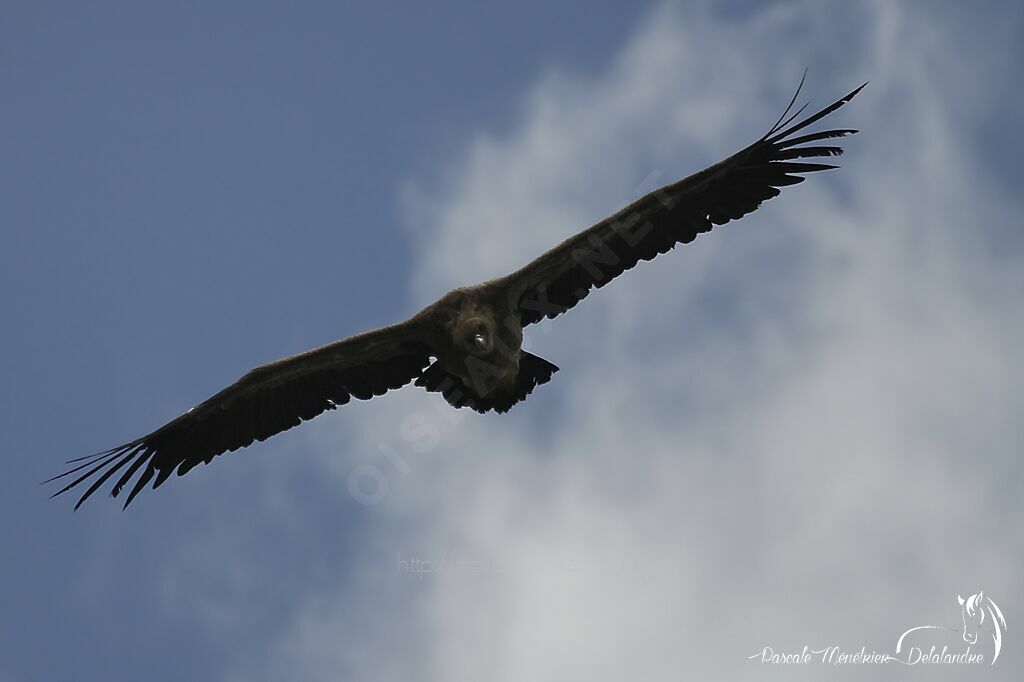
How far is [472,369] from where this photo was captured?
11.2 m

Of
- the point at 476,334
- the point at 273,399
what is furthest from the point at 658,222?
the point at 273,399

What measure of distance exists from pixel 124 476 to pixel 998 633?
7937 mm

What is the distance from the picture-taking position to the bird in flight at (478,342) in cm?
1107

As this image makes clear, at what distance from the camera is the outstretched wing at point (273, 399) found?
11828 mm

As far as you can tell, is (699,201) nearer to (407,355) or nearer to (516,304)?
(516,304)

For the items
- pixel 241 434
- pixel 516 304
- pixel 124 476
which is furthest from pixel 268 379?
pixel 516 304

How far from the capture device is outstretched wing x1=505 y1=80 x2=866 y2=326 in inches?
435

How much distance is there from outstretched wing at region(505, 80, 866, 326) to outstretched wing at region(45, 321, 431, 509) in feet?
4.07

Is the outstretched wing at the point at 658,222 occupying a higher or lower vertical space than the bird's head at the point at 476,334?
higher

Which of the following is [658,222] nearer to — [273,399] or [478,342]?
[478,342]

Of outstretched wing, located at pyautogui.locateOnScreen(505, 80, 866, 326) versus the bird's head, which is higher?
outstretched wing, located at pyautogui.locateOnScreen(505, 80, 866, 326)

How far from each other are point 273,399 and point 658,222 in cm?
388

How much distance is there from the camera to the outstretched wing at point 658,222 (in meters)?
11.0

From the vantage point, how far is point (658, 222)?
11281 mm
